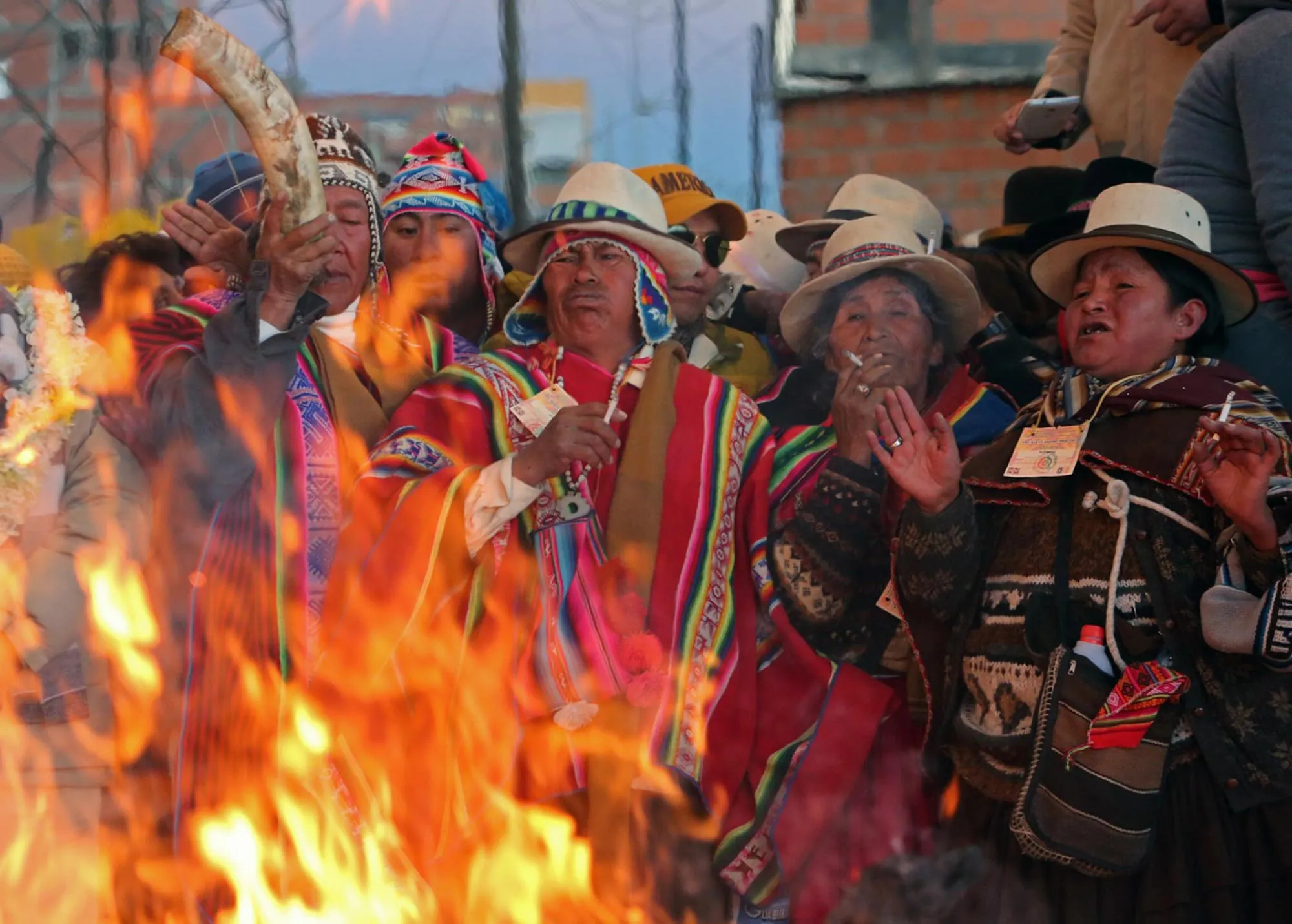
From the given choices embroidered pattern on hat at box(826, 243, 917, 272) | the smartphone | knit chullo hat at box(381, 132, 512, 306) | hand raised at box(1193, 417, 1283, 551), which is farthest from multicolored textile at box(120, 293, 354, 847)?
the smartphone

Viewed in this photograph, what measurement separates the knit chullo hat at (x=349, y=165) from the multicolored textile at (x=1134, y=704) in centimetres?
236

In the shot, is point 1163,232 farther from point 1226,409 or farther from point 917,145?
point 917,145

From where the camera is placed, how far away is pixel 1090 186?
4.52 metres

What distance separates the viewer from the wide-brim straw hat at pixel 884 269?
4.31 metres

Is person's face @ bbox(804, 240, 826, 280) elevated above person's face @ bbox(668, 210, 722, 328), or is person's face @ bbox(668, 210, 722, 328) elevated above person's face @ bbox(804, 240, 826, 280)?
person's face @ bbox(804, 240, 826, 280)

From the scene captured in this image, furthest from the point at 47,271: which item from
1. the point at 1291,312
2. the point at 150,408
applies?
the point at 1291,312

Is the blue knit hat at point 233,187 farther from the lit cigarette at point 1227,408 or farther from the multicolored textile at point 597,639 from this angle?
the lit cigarette at point 1227,408

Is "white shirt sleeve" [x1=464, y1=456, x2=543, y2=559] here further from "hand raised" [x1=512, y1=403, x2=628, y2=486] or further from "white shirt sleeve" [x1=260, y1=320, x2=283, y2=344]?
"white shirt sleeve" [x1=260, y1=320, x2=283, y2=344]

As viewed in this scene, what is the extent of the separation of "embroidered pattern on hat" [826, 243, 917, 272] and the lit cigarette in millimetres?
1210

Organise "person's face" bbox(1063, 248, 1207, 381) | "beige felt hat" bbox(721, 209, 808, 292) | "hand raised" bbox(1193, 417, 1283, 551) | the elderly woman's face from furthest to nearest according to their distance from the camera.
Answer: "beige felt hat" bbox(721, 209, 808, 292) → the elderly woman's face → "person's face" bbox(1063, 248, 1207, 381) → "hand raised" bbox(1193, 417, 1283, 551)

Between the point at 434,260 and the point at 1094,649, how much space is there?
2.40 metres

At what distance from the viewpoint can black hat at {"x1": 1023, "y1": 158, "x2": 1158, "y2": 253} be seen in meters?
4.45

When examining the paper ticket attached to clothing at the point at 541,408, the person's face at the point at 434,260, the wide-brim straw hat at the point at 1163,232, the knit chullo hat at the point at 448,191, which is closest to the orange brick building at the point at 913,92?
the knit chullo hat at the point at 448,191

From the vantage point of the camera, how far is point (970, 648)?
3.48 meters
